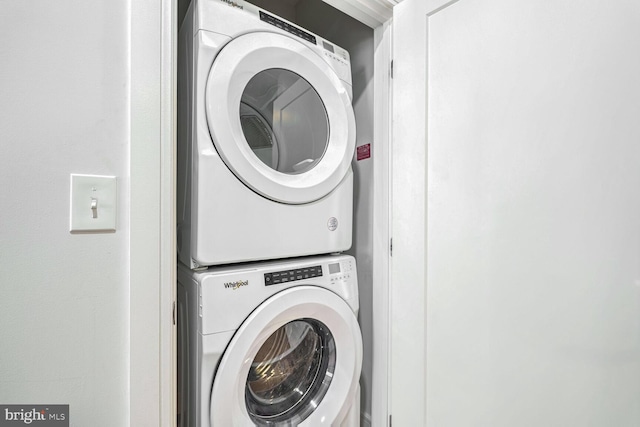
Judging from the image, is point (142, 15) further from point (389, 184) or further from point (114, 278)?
point (389, 184)

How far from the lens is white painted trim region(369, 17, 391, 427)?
4.21 feet

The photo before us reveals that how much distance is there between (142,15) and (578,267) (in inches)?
49.5

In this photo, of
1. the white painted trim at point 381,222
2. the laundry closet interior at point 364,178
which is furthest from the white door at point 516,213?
the laundry closet interior at point 364,178

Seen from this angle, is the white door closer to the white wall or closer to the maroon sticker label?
the maroon sticker label

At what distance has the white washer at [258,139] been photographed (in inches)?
36.4

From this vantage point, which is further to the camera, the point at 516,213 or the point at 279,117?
the point at 279,117

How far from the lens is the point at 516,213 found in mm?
885

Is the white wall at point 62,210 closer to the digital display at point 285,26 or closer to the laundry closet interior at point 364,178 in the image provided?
the digital display at point 285,26

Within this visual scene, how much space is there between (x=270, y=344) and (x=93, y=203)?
741 millimetres

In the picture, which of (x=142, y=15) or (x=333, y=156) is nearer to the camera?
(x=142, y=15)

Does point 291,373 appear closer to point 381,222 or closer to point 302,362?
point 302,362

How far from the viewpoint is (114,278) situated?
0.75 m

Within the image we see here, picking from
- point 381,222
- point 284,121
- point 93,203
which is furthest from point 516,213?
point 93,203

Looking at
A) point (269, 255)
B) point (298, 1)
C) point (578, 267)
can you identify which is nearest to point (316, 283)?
point (269, 255)
